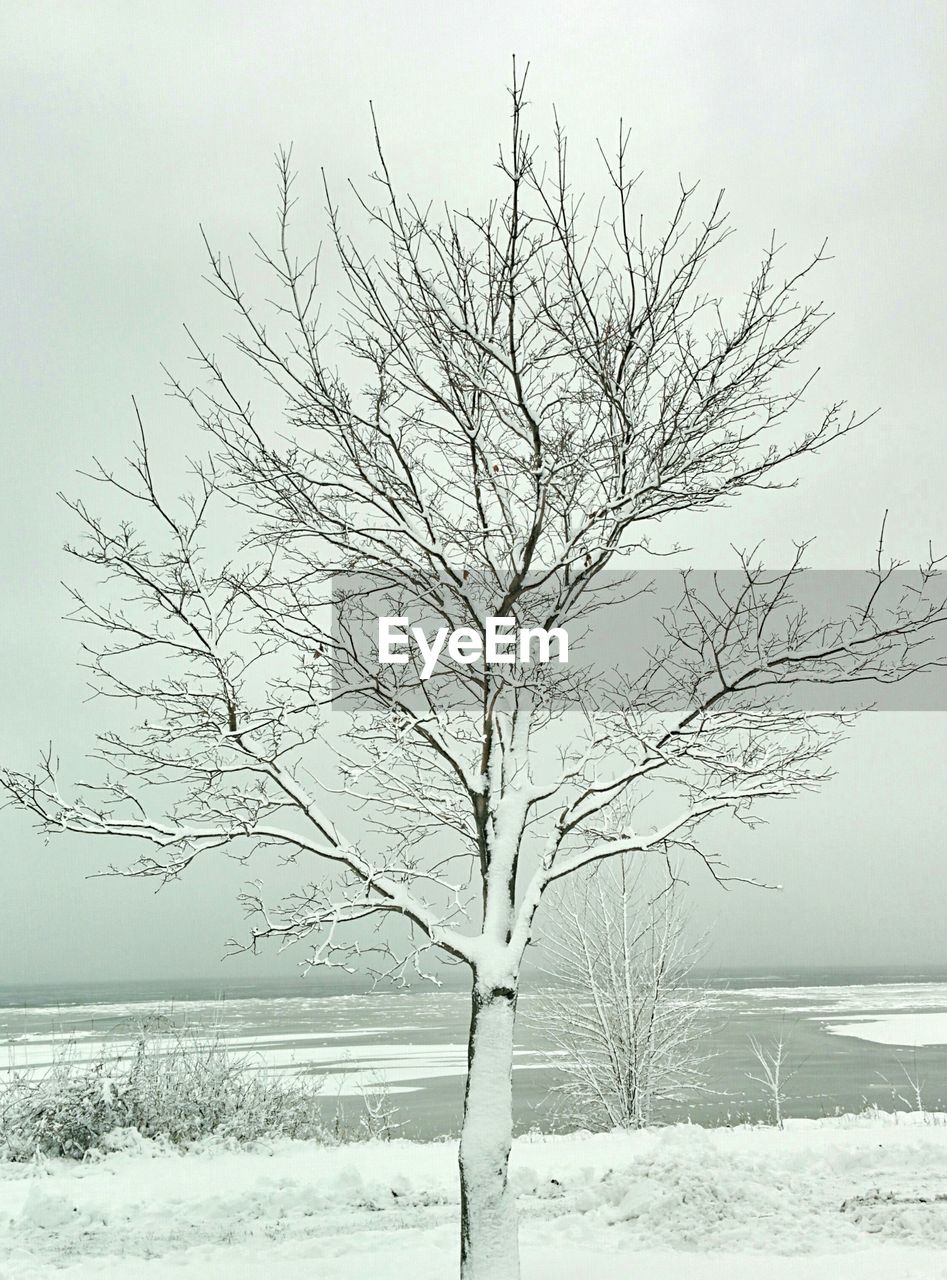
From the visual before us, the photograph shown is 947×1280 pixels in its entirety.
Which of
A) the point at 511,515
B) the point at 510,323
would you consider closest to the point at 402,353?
the point at 510,323

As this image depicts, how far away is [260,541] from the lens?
8.02m

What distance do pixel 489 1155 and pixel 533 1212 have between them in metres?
3.38

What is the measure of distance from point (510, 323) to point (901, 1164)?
933cm

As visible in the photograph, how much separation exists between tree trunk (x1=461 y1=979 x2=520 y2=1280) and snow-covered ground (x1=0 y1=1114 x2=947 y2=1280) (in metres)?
1.14

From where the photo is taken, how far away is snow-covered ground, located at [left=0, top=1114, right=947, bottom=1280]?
7.43 m

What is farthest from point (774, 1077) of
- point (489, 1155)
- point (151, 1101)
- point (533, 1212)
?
point (489, 1155)

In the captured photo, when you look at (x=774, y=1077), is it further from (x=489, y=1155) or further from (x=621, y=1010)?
(x=489, y=1155)

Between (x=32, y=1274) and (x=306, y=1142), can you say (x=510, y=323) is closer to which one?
(x=32, y=1274)

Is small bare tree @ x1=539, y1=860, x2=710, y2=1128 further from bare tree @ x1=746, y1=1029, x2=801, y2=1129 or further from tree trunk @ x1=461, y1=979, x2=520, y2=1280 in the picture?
tree trunk @ x1=461, y1=979, x2=520, y2=1280

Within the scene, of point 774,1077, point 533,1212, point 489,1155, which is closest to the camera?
point 489,1155

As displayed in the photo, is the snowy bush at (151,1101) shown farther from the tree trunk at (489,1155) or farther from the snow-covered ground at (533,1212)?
the tree trunk at (489,1155)

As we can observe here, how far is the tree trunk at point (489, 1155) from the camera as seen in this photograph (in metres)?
6.11

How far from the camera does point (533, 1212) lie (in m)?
8.97

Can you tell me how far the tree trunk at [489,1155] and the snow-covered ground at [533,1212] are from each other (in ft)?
3.73
